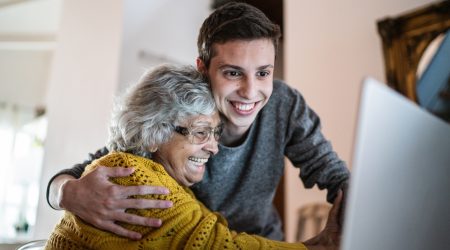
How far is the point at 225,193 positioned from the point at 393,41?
1.24 meters

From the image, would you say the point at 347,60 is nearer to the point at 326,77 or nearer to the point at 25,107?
the point at 326,77

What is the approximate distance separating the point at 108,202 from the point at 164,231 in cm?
12

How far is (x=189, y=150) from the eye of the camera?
927 millimetres

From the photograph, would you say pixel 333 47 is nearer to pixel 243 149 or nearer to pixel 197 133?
pixel 243 149

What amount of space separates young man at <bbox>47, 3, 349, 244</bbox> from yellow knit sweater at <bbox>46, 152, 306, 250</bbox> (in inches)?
0.6

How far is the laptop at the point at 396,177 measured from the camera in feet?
1.35

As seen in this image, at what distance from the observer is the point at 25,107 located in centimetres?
286

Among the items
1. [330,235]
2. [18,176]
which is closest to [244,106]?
[330,235]

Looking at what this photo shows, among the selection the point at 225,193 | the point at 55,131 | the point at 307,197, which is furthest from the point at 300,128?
the point at 55,131

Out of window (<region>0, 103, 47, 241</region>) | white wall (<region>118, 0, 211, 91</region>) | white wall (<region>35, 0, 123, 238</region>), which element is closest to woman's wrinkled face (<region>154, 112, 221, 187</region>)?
white wall (<region>35, 0, 123, 238</region>)

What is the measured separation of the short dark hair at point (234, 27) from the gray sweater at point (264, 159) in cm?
23

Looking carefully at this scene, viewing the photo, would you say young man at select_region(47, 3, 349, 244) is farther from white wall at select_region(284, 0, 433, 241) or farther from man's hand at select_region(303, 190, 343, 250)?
white wall at select_region(284, 0, 433, 241)

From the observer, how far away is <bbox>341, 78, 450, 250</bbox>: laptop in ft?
1.35

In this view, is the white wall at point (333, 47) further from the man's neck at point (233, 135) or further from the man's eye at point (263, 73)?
the man's eye at point (263, 73)
